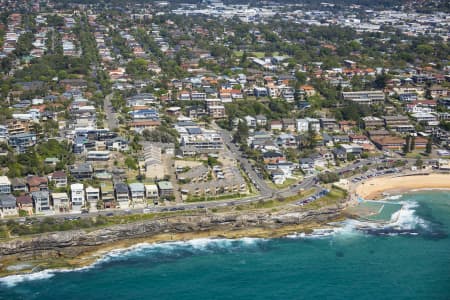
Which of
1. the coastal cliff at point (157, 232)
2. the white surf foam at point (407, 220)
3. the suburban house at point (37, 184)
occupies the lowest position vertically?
the white surf foam at point (407, 220)

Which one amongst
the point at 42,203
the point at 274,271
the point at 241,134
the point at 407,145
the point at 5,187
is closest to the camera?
the point at 274,271

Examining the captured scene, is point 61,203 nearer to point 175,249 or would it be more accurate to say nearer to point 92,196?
point 92,196

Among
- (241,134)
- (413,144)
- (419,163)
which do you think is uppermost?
(241,134)

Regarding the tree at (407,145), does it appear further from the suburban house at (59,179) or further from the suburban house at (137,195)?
the suburban house at (59,179)

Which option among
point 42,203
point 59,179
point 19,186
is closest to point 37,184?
point 19,186

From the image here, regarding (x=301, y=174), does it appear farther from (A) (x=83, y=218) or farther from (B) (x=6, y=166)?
(B) (x=6, y=166)

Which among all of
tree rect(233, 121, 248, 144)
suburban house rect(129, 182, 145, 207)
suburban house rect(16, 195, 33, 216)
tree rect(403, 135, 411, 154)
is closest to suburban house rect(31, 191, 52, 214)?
suburban house rect(16, 195, 33, 216)

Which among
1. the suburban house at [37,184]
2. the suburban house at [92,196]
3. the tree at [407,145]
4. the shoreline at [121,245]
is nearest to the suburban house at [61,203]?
the suburban house at [92,196]

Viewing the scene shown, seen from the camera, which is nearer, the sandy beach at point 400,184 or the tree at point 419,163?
the sandy beach at point 400,184
